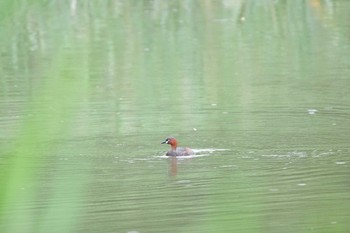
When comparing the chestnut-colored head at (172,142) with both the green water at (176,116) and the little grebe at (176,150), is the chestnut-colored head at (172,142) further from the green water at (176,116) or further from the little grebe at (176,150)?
the green water at (176,116)

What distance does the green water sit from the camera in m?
3.09

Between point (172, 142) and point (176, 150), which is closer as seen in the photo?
point (176, 150)

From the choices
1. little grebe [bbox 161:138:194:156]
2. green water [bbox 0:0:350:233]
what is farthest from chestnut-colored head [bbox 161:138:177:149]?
green water [bbox 0:0:350:233]

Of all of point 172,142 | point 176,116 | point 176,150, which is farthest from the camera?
point 176,116

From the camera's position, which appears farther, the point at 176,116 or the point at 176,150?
the point at 176,116

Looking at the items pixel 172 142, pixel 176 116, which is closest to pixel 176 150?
pixel 172 142

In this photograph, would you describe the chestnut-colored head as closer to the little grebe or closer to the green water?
the little grebe

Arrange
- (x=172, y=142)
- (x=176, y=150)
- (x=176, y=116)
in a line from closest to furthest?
(x=176, y=150) → (x=172, y=142) → (x=176, y=116)

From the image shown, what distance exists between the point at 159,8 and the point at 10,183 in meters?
19.3

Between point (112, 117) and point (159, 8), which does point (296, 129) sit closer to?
point (112, 117)

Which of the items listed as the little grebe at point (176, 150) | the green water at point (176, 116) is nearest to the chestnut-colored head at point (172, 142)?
the little grebe at point (176, 150)

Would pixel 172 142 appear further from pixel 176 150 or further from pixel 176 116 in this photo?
pixel 176 116

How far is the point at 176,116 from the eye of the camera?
37.1 ft

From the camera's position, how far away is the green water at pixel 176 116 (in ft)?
10.1
